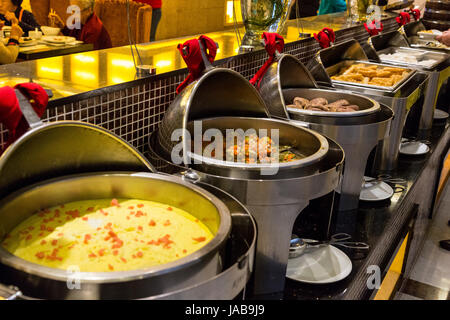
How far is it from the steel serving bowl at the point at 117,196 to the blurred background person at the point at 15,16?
416 cm

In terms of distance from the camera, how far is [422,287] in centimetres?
305

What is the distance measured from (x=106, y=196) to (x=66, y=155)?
14 cm

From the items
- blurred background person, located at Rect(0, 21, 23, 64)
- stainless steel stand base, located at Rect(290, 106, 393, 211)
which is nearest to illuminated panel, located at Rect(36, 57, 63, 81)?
stainless steel stand base, located at Rect(290, 106, 393, 211)

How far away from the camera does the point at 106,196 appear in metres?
1.26

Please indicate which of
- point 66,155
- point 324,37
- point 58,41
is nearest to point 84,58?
point 66,155

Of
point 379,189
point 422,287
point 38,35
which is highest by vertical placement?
point 38,35


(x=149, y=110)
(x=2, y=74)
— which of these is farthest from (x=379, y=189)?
(x=2, y=74)

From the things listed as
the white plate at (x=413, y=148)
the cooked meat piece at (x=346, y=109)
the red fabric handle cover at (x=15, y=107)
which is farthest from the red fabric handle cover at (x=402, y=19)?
the red fabric handle cover at (x=15, y=107)

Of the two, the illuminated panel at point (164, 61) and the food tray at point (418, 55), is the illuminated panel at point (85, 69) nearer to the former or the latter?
the illuminated panel at point (164, 61)

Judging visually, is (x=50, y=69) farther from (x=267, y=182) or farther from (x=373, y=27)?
(x=373, y=27)

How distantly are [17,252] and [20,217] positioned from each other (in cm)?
13

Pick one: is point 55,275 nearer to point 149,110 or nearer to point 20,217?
point 20,217

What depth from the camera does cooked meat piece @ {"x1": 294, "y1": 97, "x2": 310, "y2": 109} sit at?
2.15 m

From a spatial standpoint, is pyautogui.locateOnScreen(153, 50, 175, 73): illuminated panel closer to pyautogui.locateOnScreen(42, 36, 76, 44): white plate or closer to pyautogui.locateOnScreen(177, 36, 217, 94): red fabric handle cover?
pyautogui.locateOnScreen(177, 36, 217, 94): red fabric handle cover
